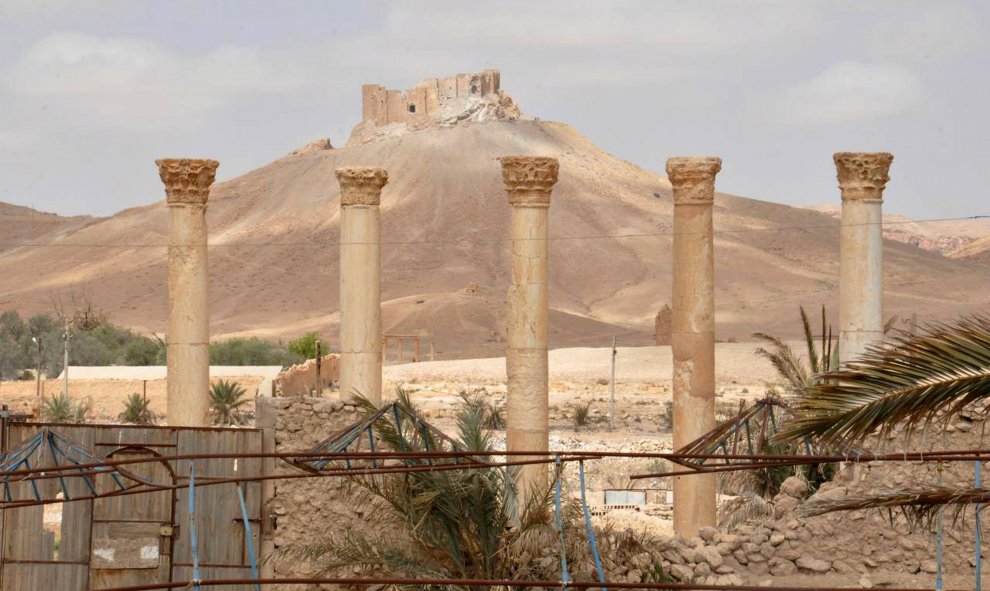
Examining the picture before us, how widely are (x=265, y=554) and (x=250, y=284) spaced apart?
81604 mm

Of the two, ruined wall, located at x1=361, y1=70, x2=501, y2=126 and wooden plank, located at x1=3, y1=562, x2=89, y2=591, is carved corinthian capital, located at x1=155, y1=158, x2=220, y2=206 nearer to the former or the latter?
wooden plank, located at x1=3, y1=562, x2=89, y2=591

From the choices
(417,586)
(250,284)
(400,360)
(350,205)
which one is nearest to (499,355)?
(400,360)

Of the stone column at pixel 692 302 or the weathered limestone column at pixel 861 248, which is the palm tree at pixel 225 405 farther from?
the weathered limestone column at pixel 861 248

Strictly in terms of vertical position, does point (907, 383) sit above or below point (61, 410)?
below

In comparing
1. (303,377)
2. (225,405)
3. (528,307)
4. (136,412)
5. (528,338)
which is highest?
(303,377)

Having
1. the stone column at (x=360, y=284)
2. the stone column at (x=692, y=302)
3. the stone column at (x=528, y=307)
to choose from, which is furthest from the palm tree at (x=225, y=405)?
the stone column at (x=692, y=302)

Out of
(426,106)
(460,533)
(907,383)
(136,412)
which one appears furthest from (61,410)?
(426,106)

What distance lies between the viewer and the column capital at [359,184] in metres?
19.4

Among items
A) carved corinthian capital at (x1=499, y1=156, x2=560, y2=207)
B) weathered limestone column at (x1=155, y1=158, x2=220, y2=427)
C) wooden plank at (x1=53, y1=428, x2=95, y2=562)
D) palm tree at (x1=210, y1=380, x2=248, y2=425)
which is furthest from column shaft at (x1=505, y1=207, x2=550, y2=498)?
palm tree at (x1=210, y1=380, x2=248, y2=425)

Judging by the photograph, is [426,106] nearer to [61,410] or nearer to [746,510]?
[61,410]

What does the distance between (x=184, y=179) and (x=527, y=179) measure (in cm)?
441

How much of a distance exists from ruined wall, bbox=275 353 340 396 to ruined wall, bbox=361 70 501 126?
78.7m

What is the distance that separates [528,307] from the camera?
61.2 ft

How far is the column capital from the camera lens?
63.5 feet
